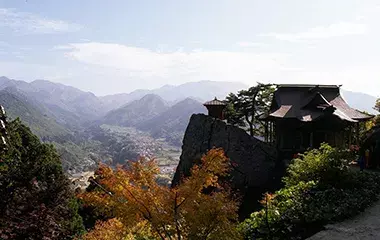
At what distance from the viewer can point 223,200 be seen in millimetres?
8328

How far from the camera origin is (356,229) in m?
10.5

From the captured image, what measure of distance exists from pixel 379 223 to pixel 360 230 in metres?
0.95

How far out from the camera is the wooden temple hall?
24109 mm

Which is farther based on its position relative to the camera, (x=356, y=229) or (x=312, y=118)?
(x=312, y=118)

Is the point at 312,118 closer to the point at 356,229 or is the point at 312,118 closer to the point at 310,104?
the point at 310,104

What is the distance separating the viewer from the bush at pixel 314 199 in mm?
10988

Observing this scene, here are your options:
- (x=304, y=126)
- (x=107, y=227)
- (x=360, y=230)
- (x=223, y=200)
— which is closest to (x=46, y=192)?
(x=107, y=227)

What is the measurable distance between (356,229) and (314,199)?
208 cm

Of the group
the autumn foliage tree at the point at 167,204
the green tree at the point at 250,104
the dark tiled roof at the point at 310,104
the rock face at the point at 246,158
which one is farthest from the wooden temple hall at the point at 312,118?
the autumn foliage tree at the point at 167,204

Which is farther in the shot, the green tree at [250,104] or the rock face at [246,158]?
the green tree at [250,104]

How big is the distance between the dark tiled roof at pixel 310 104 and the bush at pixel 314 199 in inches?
354

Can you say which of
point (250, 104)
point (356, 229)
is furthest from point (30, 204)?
point (250, 104)

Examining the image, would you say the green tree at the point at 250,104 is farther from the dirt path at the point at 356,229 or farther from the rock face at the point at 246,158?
the dirt path at the point at 356,229

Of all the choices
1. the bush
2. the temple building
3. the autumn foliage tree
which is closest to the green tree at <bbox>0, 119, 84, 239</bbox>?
the autumn foliage tree
